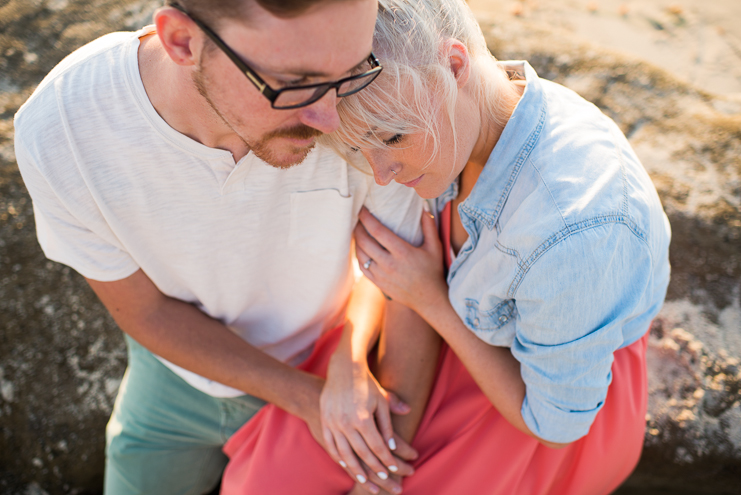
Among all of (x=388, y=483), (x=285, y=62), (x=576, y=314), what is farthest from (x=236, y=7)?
(x=388, y=483)


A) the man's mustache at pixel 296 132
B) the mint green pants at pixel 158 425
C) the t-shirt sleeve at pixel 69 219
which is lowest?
the mint green pants at pixel 158 425

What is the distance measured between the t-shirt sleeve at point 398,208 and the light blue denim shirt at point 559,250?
0.78ft

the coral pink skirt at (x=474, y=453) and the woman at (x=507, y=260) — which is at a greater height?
the woman at (x=507, y=260)

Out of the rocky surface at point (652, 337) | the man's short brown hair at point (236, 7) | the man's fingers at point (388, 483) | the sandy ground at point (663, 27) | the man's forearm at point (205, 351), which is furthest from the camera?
the sandy ground at point (663, 27)

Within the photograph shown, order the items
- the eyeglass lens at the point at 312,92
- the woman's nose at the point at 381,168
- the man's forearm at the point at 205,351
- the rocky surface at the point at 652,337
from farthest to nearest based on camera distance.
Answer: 1. the rocky surface at the point at 652,337
2. the man's forearm at the point at 205,351
3. the woman's nose at the point at 381,168
4. the eyeglass lens at the point at 312,92

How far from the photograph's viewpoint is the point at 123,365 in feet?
7.62

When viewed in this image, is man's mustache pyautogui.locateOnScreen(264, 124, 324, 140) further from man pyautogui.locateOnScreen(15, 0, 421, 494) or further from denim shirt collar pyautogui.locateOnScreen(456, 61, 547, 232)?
denim shirt collar pyautogui.locateOnScreen(456, 61, 547, 232)

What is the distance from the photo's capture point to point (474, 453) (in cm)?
165

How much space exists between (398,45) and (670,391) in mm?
1806

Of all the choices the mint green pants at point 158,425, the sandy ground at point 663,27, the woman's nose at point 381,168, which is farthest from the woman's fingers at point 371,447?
the sandy ground at point 663,27

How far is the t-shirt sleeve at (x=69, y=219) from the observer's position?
139 cm

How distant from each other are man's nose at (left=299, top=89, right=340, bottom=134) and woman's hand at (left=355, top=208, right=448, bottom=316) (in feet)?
1.79

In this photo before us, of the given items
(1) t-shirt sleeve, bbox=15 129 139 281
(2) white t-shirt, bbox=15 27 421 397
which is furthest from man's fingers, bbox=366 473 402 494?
(1) t-shirt sleeve, bbox=15 129 139 281

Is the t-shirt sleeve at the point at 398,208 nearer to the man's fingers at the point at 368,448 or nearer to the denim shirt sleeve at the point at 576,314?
the denim shirt sleeve at the point at 576,314
